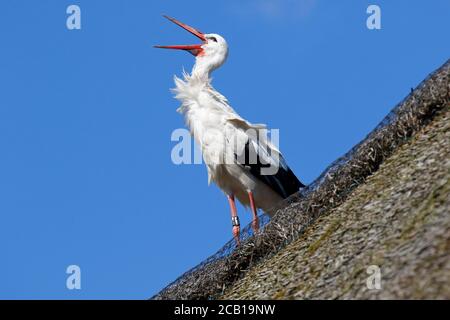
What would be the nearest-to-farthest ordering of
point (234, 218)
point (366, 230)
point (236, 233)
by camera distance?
point (366, 230), point (236, 233), point (234, 218)

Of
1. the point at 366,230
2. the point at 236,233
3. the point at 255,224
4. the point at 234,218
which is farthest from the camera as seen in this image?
the point at 234,218

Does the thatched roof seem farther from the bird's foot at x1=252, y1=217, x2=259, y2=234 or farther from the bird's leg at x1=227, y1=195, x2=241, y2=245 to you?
the bird's leg at x1=227, y1=195, x2=241, y2=245

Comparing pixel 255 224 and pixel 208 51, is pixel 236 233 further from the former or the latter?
pixel 208 51

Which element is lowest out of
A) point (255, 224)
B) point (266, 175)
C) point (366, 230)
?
point (366, 230)

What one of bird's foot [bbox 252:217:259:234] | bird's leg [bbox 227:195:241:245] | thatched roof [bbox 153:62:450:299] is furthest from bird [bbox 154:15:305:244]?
thatched roof [bbox 153:62:450:299]

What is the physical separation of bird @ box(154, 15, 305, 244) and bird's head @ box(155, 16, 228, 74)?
0.32 metres

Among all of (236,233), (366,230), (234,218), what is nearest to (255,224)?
(236,233)

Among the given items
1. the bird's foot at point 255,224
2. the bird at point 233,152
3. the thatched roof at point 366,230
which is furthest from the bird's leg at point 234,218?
the thatched roof at point 366,230

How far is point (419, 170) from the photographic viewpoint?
8.43m

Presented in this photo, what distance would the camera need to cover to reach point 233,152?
1091 centimetres

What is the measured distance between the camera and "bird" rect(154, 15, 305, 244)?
10.9 meters

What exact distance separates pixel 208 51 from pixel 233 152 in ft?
4.82

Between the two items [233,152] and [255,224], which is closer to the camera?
[255,224]
